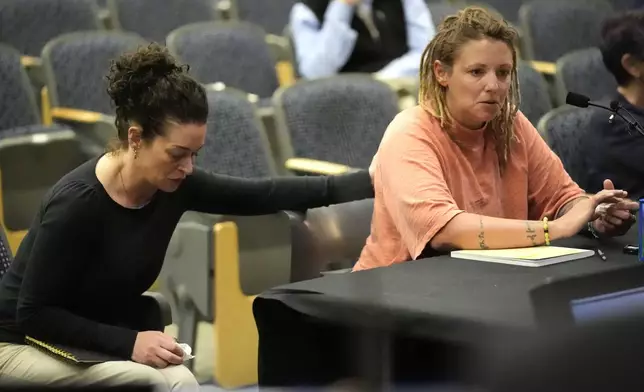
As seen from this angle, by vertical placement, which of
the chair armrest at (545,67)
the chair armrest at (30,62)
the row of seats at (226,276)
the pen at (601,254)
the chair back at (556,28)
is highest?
the chair back at (556,28)

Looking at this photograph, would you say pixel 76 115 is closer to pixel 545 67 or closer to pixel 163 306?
pixel 163 306

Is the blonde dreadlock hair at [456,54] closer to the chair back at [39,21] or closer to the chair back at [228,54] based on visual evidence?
the chair back at [228,54]

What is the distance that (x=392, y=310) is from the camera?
1426mm

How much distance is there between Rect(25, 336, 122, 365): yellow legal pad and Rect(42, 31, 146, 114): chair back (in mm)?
1834

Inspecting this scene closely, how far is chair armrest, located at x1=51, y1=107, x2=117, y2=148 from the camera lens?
3.29 meters

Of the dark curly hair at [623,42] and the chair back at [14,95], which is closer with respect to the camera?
the dark curly hair at [623,42]

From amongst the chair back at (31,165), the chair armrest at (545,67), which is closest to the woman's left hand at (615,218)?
the chair back at (31,165)

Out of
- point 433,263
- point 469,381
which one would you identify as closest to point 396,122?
point 433,263

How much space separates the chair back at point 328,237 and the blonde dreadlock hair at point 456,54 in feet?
0.95

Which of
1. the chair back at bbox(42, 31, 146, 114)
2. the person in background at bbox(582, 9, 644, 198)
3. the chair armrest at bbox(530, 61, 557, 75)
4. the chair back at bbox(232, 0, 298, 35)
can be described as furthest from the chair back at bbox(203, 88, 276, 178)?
the chair back at bbox(232, 0, 298, 35)

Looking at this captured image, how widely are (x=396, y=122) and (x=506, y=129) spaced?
23 centimetres

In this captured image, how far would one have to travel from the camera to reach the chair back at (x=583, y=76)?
3.75 m

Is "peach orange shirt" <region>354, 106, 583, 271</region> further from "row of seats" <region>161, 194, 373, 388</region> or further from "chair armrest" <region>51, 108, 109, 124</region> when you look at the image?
"chair armrest" <region>51, 108, 109, 124</region>

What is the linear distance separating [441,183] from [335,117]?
51.6 inches
